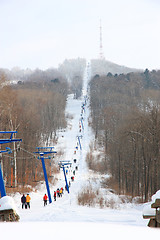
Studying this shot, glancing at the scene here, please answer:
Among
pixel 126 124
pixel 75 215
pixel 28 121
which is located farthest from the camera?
pixel 126 124

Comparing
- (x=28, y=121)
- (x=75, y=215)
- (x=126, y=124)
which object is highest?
(x=28, y=121)

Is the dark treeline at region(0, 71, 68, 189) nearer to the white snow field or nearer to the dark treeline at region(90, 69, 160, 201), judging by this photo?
the white snow field

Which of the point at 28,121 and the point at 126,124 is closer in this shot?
the point at 28,121

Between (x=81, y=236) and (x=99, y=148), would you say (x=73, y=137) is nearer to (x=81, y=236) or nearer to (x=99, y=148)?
(x=99, y=148)

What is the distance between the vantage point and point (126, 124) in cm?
3803

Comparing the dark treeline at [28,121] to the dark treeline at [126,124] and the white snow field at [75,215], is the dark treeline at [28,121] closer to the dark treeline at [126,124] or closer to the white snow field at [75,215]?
the white snow field at [75,215]

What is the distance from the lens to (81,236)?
4.61 m

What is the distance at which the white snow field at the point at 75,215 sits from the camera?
4789 millimetres

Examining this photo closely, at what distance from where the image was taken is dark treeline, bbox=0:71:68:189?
27087 mm

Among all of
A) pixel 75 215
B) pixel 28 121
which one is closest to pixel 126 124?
pixel 28 121

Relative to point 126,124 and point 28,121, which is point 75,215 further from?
point 126,124

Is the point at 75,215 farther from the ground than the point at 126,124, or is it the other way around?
the point at 126,124

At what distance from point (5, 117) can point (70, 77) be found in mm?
156332

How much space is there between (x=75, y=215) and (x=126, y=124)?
27001 mm
